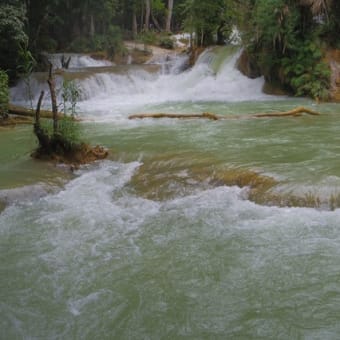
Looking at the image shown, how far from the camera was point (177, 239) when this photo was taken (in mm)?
5578

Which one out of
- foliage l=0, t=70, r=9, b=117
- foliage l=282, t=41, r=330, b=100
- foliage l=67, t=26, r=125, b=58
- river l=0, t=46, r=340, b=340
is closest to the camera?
river l=0, t=46, r=340, b=340

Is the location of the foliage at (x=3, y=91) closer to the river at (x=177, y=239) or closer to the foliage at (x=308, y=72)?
the river at (x=177, y=239)

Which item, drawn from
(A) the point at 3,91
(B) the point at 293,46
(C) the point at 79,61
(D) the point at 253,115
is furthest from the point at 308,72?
(C) the point at 79,61

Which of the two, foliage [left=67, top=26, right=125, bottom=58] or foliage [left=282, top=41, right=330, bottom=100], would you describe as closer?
foliage [left=282, top=41, right=330, bottom=100]

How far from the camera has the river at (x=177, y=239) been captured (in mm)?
4066

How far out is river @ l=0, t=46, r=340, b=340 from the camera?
4066 mm

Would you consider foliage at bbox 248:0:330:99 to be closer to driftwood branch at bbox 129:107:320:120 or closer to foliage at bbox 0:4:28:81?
driftwood branch at bbox 129:107:320:120

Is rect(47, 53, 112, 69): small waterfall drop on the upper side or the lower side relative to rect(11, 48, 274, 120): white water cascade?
upper

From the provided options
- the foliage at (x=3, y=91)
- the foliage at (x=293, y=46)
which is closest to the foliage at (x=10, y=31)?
the foliage at (x=3, y=91)

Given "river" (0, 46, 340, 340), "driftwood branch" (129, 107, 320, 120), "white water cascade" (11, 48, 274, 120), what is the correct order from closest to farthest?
"river" (0, 46, 340, 340) < "driftwood branch" (129, 107, 320, 120) < "white water cascade" (11, 48, 274, 120)

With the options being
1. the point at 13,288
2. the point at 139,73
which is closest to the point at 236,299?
the point at 13,288

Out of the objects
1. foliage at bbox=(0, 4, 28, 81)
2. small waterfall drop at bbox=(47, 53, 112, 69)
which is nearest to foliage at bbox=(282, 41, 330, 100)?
foliage at bbox=(0, 4, 28, 81)

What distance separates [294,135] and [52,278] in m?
6.54

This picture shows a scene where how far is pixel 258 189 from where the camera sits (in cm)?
668
